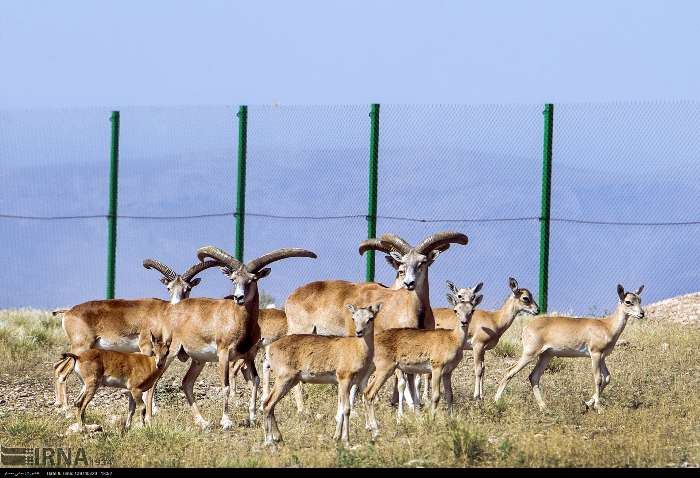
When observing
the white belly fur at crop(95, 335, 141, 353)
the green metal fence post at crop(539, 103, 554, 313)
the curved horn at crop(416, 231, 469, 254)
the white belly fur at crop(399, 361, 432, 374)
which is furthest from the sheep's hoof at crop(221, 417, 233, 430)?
the green metal fence post at crop(539, 103, 554, 313)

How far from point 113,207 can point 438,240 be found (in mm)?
8691

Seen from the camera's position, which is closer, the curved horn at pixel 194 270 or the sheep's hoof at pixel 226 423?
the sheep's hoof at pixel 226 423

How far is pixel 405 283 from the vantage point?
718 inches

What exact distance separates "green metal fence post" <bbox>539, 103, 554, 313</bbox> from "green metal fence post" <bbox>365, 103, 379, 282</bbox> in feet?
9.25

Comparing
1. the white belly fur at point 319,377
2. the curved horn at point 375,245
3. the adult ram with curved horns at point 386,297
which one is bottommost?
the white belly fur at point 319,377

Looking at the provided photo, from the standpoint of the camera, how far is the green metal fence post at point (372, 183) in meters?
23.9

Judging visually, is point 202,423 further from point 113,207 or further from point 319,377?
point 113,207

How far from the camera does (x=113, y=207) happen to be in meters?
26.0

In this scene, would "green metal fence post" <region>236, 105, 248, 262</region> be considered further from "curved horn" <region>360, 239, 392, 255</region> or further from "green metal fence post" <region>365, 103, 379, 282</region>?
"curved horn" <region>360, 239, 392, 255</region>


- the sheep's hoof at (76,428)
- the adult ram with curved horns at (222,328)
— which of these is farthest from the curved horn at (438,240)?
the sheep's hoof at (76,428)

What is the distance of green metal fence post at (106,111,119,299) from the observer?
84.6 ft

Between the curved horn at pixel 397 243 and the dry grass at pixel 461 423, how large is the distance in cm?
213

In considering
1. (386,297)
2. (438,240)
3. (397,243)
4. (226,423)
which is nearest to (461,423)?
(226,423)

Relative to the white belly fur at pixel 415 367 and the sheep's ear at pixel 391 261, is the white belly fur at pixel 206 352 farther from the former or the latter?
the sheep's ear at pixel 391 261
